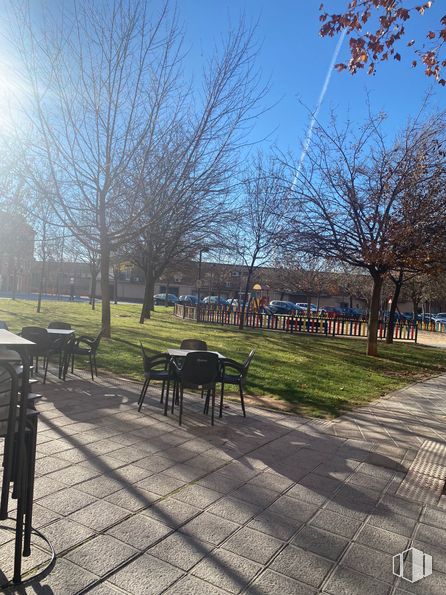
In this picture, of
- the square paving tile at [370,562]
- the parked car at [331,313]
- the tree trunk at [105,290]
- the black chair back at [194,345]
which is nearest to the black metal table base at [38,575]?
the square paving tile at [370,562]

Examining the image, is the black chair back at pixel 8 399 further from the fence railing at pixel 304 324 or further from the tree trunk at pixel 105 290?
the fence railing at pixel 304 324

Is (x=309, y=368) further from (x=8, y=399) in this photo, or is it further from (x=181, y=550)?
(x=8, y=399)

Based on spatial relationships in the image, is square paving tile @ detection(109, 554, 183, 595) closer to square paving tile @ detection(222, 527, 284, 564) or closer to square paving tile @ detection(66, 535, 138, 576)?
square paving tile @ detection(66, 535, 138, 576)

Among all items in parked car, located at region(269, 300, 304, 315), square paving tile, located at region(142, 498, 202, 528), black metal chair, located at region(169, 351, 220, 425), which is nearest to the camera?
square paving tile, located at region(142, 498, 202, 528)

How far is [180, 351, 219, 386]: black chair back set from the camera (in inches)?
241

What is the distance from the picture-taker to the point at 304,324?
25.2 meters

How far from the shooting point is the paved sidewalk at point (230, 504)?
9.05 feet

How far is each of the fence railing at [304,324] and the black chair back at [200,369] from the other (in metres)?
18.7

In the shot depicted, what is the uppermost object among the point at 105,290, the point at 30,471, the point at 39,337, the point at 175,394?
the point at 105,290

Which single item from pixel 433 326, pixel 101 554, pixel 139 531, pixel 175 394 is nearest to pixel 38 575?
pixel 101 554

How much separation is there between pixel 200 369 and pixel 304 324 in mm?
19538

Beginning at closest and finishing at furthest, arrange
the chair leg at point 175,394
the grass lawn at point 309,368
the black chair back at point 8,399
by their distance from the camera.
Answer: the black chair back at point 8,399 → the chair leg at point 175,394 → the grass lawn at point 309,368

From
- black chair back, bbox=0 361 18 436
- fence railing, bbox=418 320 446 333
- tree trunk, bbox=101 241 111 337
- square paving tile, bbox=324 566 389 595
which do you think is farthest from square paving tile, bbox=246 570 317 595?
fence railing, bbox=418 320 446 333

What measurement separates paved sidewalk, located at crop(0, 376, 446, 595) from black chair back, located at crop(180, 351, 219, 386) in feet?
1.69
